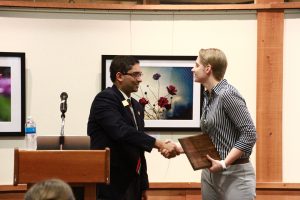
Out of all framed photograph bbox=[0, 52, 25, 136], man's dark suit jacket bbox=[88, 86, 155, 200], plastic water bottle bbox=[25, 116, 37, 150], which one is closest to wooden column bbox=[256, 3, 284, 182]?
man's dark suit jacket bbox=[88, 86, 155, 200]

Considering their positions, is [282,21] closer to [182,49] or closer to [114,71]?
[182,49]

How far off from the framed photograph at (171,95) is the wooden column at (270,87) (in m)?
0.57

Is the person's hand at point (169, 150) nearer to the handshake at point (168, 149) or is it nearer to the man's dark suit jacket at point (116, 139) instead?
the handshake at point (168, 149)

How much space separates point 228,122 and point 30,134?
1.99m

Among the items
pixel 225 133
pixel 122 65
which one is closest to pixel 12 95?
pixel 122 65

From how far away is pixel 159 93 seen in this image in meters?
4.42

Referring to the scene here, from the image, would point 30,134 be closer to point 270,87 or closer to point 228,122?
point 228,122

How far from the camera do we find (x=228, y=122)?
2898 millimetres

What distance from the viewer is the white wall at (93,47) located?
170 inches

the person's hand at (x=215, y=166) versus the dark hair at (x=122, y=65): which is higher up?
the dark hair at (x=122, y=65)

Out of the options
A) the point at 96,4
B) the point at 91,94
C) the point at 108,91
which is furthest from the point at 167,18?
the point at 108,91

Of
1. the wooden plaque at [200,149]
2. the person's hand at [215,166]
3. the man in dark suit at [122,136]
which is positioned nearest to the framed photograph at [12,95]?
the man in dark suit at [122,136]

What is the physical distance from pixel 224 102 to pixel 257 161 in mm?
1683

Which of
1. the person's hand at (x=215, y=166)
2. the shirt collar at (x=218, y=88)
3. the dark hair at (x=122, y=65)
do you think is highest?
the dark hair at (x=122, y=65)
